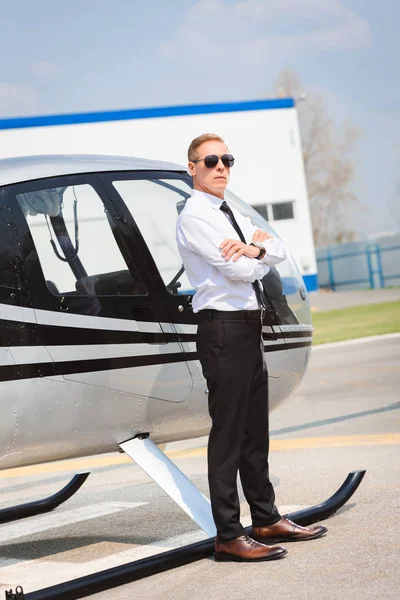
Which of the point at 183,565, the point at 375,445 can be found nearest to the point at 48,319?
the point at 183,565

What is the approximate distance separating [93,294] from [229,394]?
95 cm

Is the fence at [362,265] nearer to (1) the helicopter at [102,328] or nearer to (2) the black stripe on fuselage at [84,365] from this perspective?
(1) the helicopter at [102,328]

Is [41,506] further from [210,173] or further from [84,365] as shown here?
[210,173]

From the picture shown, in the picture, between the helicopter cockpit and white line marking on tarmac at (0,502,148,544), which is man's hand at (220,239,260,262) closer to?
the helicopter cockpit

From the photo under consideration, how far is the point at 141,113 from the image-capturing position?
29.3 m

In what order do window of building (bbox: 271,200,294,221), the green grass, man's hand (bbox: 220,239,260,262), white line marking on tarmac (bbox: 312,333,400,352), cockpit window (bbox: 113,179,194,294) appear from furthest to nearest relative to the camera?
window of building (bbox: 271,200,294,221) < the green grass < white line marking on tarmac (bbox: 312,333,400,352) < cockpit window (bbox: 113,179,194,294) < man's hand (bbox: 220,239,260,262)

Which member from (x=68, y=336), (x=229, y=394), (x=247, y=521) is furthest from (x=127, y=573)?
(x=247, y=521)

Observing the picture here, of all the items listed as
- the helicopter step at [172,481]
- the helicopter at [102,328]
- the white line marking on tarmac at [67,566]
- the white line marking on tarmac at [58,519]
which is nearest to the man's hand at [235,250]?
the helicopter at [102,328]

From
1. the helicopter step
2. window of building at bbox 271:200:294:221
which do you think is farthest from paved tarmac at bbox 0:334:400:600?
window of building at bbox 271:200:294:221

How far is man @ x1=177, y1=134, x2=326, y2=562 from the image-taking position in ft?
17.0

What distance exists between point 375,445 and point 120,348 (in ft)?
11.6

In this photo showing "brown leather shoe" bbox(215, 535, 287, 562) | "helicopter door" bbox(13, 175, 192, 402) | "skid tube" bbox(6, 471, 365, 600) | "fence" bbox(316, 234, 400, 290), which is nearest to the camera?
"skid tube" bbox(6, 471, 365, 600)

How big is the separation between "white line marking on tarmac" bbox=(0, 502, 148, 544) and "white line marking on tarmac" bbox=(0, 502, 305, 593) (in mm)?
743

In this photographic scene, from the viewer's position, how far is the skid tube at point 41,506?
24.3ft
